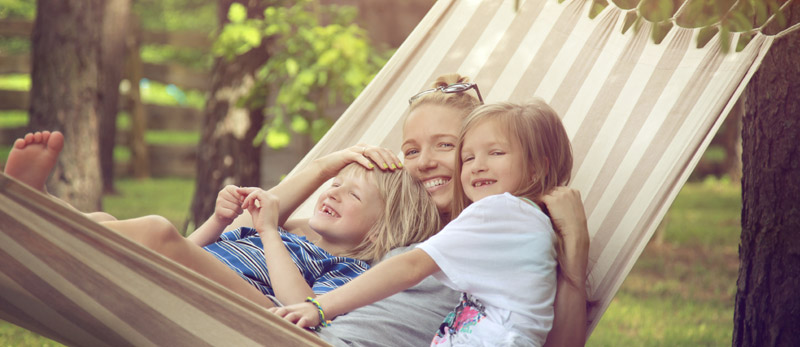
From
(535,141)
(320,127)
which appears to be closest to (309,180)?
(535,141)

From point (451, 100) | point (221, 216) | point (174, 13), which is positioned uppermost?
point (174, 13)

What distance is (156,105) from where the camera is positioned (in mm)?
9562

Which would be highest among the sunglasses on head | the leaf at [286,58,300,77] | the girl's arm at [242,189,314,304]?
the leaf at [286,58,300,77]

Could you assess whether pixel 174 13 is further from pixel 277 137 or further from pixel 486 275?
pixel 486 275

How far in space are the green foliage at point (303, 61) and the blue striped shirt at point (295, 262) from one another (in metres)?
1.80

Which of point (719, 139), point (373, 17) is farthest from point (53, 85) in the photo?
point (719, 139)

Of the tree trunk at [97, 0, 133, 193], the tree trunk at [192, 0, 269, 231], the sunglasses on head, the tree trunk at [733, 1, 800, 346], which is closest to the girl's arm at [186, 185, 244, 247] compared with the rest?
the sunglasses on head

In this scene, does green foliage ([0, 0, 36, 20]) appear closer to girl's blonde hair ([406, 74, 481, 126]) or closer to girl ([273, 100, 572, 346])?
girl's blonde hair ([406, 74, 481, 126])

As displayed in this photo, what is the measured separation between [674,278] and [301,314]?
3.51 meters

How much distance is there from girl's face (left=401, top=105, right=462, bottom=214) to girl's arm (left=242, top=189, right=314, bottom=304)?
1.38 feet

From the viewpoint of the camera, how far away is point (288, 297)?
173cm

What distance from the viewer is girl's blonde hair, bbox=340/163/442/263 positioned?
6.60 feet

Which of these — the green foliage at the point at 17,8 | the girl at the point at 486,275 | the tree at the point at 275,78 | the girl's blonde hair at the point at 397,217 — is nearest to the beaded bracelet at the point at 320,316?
the girl at the point at 486,275

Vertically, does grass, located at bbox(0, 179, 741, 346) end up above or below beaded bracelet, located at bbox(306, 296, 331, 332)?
below
